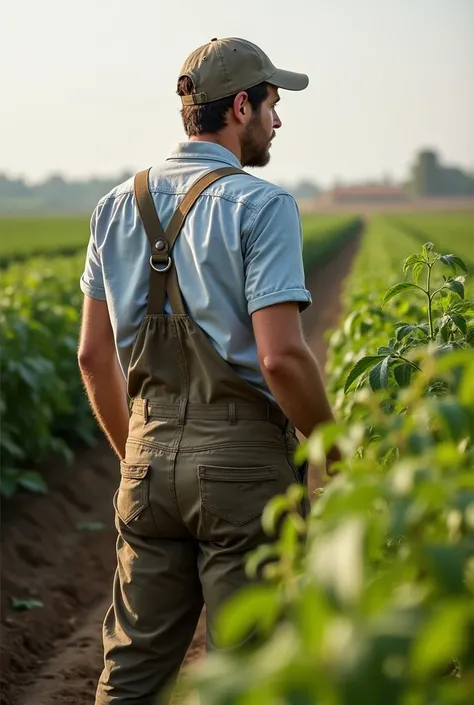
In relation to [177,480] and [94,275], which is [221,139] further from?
[177,480]

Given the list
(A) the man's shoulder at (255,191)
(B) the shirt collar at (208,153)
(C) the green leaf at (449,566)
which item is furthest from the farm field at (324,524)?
(B) the shirt collar at (208,153)

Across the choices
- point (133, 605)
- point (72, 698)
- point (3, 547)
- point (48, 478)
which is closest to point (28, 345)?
point (48, 478)

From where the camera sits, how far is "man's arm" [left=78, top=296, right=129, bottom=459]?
3.10m

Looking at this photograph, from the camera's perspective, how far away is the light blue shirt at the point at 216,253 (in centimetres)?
263

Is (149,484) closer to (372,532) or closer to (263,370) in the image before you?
(263,370)

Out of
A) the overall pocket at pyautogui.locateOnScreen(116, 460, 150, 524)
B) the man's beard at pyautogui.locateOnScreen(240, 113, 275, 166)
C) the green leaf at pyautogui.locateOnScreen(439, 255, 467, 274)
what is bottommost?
the overall pocket at pyautogui.locateOnScreen(116, 460, 150, 524)

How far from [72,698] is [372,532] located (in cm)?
352

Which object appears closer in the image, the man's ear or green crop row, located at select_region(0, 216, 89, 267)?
the man's ear

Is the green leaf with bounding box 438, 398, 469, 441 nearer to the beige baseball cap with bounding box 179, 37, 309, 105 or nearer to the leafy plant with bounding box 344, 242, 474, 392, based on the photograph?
the leafy plant with bounding box 344, 242, 474, 392

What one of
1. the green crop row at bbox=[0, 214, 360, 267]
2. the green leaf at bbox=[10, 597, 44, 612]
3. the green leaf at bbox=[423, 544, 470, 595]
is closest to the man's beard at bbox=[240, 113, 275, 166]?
the green leaf at bbox=[423, 544, 470, 595]

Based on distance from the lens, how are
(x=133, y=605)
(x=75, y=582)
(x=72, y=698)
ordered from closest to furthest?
(x=133, y=605) → (x=72, y=698) → (x=75, y=582)

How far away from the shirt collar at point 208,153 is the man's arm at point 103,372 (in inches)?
18.5

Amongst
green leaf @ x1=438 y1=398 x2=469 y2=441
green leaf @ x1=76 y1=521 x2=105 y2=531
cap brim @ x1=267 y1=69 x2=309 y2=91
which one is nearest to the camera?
green leaf @ x1=438 y1=398 x2=469 y2=441

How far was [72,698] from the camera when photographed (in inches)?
176
